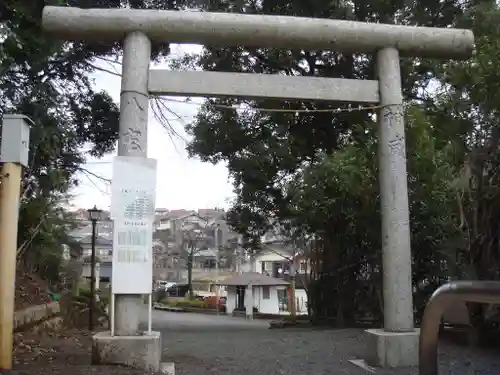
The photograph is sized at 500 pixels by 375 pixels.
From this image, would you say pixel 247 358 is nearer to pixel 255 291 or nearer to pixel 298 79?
pixel 298 79

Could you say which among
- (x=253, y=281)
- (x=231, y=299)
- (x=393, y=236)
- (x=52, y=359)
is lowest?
(x=231, y=299)

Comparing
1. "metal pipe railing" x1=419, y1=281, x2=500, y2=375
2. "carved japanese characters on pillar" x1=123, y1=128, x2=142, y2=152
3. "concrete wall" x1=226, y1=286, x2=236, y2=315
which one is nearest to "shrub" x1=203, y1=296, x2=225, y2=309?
"concrete wall" x1=226, y1=286, x2=236, y2=315

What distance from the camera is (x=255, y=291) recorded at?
1389 inches

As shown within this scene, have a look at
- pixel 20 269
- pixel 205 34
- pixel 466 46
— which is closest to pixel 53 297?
pixel 20 269

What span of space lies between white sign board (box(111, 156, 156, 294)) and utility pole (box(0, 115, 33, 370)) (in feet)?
3.29

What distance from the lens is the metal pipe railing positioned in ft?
5.09

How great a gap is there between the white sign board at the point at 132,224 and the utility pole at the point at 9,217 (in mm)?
1003

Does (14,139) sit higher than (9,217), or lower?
higher

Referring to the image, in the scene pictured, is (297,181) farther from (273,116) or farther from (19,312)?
(19,312)

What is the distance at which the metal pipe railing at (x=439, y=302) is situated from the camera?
1551mm

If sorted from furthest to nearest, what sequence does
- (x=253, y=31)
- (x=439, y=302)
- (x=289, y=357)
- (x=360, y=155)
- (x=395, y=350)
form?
(x=360, y=155), (x=289, y=357), (x=253, y=31), (x=395, y=350), (x=439, y=302)

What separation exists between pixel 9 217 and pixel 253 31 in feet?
11.5

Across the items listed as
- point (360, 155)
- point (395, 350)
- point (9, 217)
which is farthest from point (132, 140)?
point (360, 155)

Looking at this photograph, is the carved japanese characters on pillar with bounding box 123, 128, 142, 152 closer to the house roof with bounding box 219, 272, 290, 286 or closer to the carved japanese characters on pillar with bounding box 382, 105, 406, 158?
the carved japanese characters on pillar with bounding box 382, 105, 406, 158
